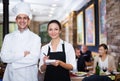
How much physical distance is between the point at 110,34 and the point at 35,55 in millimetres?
3533

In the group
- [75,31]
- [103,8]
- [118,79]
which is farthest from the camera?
[75,31]

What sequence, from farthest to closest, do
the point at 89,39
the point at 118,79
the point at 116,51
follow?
the point at 89,39 → the point at 116,51 → the point at 118,79

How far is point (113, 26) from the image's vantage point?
16.7ft

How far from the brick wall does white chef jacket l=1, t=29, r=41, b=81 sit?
2.97 meters

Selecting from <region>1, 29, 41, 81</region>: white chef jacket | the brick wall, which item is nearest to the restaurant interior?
the brick wall

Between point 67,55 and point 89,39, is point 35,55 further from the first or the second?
point 89,39

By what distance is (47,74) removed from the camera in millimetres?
2193

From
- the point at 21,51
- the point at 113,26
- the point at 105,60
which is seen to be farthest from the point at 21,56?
the point at 113,26

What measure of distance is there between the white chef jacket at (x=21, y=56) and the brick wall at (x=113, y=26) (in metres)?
2.97

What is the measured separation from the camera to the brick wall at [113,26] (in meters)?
4.82

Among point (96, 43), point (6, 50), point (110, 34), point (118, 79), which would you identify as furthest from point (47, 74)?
point (96, 43)

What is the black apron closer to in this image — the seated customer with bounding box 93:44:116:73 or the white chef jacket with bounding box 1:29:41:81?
A: the white chef jacket with bounding box 1:29:41:81

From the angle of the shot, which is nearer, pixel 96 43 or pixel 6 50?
pixel 6 50

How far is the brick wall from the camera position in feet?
15.8
